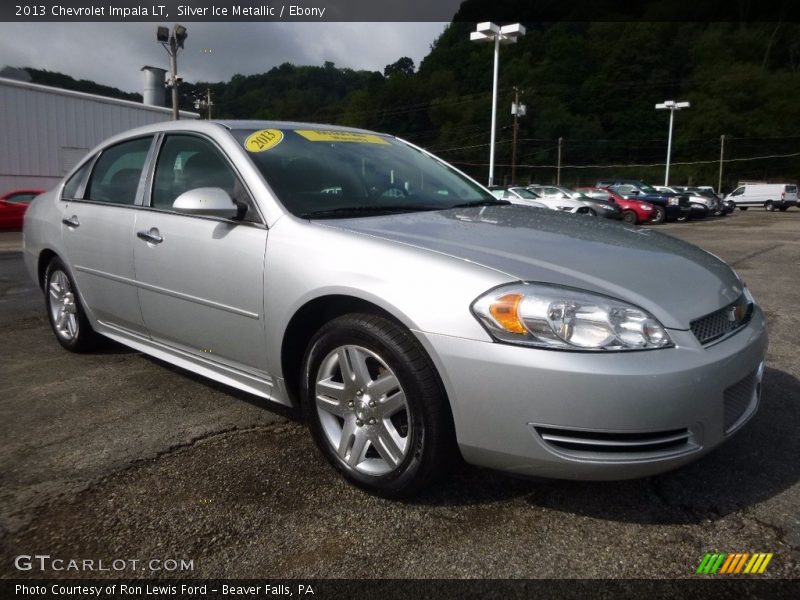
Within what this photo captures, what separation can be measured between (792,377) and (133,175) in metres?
3.93

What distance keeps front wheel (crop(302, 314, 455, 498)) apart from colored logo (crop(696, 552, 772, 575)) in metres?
0.84

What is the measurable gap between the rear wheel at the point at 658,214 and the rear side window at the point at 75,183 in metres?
22.2

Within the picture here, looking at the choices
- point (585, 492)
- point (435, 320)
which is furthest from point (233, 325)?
point (585, 492)

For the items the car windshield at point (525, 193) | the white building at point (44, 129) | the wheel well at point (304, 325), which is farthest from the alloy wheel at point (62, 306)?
the white building at point (44, 129)

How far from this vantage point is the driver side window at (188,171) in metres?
2.95

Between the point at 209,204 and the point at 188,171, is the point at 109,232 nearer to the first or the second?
the point at 188,171

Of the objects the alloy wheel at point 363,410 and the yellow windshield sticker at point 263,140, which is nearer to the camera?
the alloy wheel at point 363,410

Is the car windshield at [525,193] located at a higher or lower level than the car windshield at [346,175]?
lower

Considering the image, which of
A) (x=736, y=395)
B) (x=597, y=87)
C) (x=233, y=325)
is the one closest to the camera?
(x=736, y=395)

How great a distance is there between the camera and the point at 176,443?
2812 millimetres

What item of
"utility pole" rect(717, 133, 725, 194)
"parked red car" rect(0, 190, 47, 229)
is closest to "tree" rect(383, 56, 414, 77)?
"utility pole" rect(717, 133, 725, 194)

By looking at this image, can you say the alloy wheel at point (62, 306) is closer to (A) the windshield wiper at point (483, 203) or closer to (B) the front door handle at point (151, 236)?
(B) the front door handle at point (151, 236)

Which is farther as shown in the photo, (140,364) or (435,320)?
(140,364)

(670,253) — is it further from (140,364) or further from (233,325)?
(140,364)
